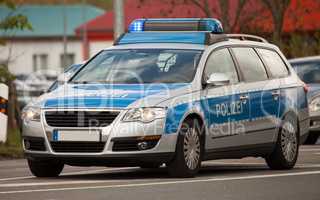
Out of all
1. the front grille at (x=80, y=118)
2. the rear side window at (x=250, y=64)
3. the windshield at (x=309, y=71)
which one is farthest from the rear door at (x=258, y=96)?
the windshield at (x=309, y=71)

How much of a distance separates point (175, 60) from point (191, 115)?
0.97 m

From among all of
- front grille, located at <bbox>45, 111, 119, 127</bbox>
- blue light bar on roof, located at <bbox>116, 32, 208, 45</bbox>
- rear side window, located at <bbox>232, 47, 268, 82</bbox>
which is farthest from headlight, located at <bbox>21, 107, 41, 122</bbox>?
rear side window, located at <bbox>232, 47, 268, 82</bbox>

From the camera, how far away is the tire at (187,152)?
13531 millimetres

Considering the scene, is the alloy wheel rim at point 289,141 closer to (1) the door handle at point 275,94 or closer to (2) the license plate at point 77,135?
(1) the door handle at point 275,94

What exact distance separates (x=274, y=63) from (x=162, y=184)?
3.99 meters

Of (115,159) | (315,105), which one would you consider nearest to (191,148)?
(115,159)

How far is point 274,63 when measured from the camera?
639 inches

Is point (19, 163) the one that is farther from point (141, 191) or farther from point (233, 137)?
point (141, 191)

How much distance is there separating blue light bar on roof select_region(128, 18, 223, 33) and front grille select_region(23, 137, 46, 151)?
258 centimetres

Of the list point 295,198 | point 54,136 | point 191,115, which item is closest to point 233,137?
point 191,115

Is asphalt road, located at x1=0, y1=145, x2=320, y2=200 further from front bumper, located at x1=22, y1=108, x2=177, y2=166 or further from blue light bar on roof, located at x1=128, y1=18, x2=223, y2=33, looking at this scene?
blue light bar on roof, located at x1=128, y1=18, x2=223, y2=33

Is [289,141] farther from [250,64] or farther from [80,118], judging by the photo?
[80,118]

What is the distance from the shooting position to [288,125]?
15766 millimetres

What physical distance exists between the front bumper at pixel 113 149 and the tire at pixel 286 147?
7.88ft
